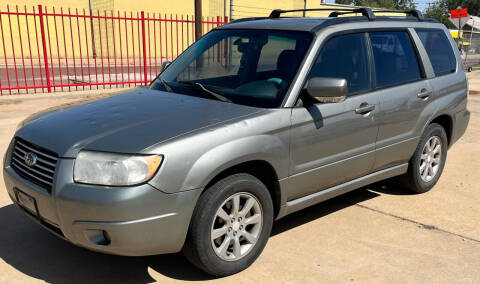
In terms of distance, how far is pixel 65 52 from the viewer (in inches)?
465

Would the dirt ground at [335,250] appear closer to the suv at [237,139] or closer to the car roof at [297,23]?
the suv at [237,139]

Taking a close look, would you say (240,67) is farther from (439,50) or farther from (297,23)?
(439,50)

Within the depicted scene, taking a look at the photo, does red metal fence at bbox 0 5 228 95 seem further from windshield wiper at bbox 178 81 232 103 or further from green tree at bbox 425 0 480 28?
green tree at bbox 425 0 480 28

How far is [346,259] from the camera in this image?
11.6 feet

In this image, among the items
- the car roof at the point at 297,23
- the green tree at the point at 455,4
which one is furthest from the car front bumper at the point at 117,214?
the green tree at the point at 455,4

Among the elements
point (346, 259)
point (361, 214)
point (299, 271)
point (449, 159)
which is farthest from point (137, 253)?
Result: point (449, 159)

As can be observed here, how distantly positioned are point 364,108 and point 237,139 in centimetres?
142

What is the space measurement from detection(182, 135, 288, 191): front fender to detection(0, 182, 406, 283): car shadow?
2.76ft

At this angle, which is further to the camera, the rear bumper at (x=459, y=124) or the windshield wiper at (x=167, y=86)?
the rear bumper at (x=459, y=124)

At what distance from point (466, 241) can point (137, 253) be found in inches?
111

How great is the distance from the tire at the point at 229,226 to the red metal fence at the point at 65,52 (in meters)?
8.71

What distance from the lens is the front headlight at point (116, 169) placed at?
267 cm

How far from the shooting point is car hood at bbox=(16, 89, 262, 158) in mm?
2812

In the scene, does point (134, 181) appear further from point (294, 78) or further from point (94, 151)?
point (294, 78)
